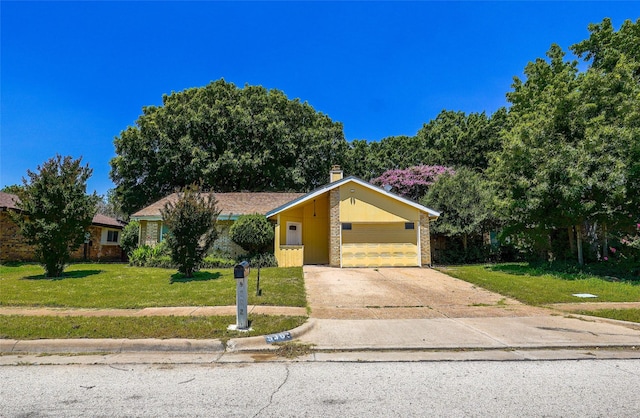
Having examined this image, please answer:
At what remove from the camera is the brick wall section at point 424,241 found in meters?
17.8

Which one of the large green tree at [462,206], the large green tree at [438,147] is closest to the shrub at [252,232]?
the large green tree at [462,206]

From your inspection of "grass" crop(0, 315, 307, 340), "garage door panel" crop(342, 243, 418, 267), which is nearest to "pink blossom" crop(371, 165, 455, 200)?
"garage door panel" crop(342, 243, 418, 267)

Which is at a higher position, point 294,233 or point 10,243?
point 294,233

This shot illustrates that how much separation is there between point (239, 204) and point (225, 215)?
2004mm

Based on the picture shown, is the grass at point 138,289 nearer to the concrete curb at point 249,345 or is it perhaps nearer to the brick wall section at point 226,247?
the concrete curb at point 249,345

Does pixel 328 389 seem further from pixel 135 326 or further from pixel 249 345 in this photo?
pixel 135 326

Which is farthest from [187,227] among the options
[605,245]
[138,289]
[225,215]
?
[605,245]

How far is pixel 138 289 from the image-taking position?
11117 millimetres

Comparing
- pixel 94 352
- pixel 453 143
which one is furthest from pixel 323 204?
pixel 453 143

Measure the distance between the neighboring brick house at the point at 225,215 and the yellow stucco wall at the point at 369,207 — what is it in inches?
204

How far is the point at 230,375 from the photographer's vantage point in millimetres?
4637

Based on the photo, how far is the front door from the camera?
1910cm

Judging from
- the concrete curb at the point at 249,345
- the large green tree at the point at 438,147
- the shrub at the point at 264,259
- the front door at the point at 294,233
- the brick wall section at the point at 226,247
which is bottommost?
the concrete curb at the point at 249,345

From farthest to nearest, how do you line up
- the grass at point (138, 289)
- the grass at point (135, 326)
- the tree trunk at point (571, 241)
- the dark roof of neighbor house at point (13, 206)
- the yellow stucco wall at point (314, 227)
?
the yellow stucco wall at point (314, 227), the dark roof of neighbor house at point (13, 206), the tree trunk at point (571, 241), the grass at point (138, 289), the grass at point (135, 326)
